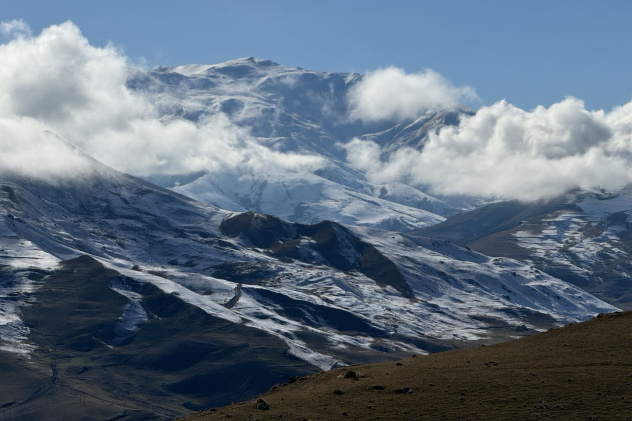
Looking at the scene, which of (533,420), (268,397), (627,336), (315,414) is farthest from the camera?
(627,336)

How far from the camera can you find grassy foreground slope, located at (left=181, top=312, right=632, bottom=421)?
8181 centimetres

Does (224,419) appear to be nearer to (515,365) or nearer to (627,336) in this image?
(515,365)

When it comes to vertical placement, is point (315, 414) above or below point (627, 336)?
below

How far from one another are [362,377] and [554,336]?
23.8 meters

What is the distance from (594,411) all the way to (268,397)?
3012cm

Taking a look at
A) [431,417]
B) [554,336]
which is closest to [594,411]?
[431,417]

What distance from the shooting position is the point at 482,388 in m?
88.1

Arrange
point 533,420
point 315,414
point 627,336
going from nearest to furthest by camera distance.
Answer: point 533,420
point 315,414
point 627,336

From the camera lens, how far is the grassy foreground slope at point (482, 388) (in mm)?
81812

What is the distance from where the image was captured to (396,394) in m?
88.8

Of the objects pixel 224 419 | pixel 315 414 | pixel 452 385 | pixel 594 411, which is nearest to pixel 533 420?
pixel 594 411

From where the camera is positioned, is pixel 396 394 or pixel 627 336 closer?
pixel 396 394

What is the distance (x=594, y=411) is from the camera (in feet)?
262

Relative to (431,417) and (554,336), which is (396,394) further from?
(554,336)
